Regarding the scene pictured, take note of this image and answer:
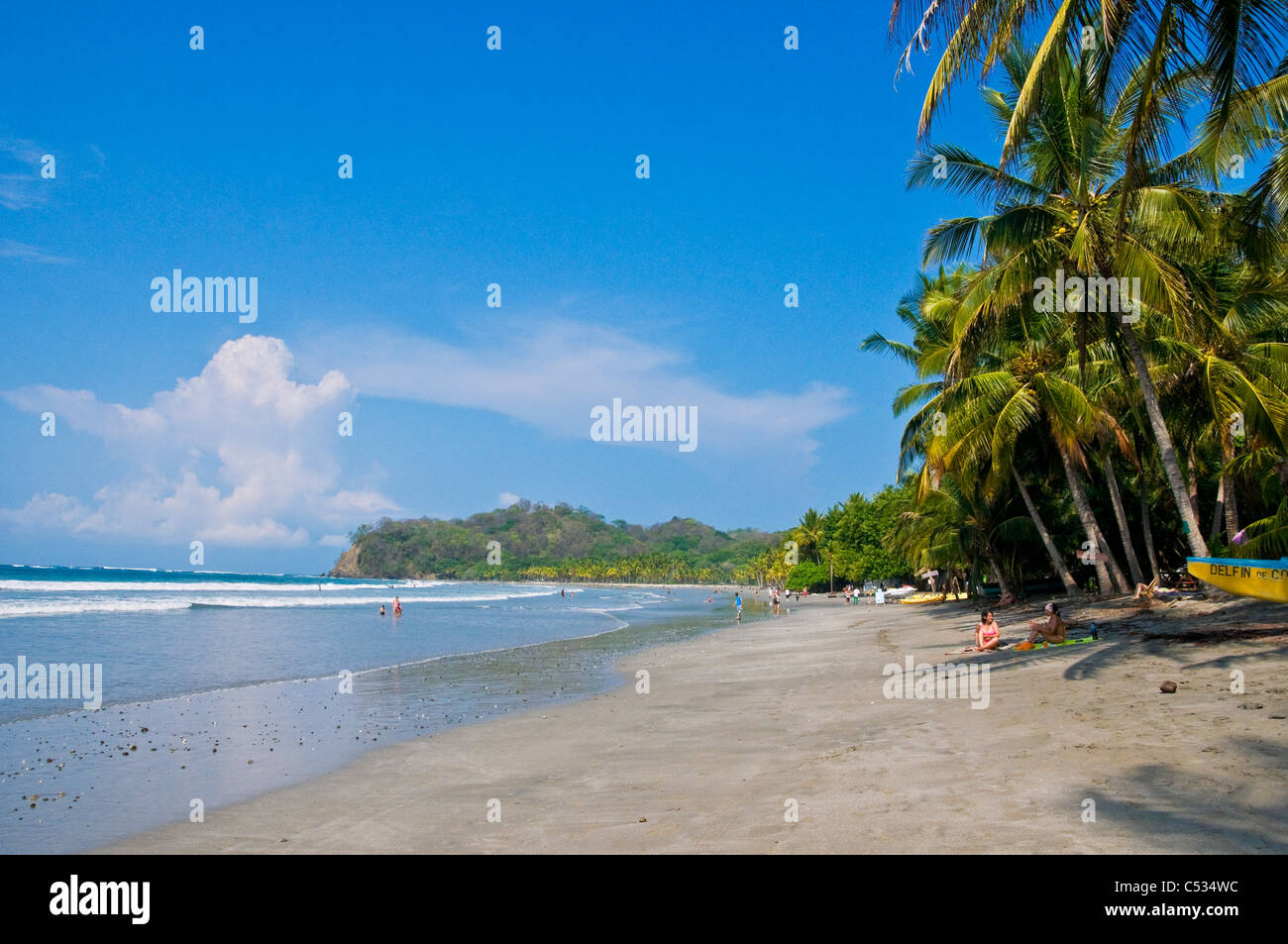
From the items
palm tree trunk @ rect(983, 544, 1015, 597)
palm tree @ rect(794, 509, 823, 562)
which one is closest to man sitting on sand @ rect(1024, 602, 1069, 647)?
palm tree trunk @ rect(983, 544, 1015, 597)

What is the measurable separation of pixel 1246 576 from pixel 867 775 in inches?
415

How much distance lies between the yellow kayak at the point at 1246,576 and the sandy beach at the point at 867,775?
1.45 ft

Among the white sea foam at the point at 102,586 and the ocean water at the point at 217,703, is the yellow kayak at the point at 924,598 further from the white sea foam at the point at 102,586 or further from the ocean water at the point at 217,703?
the white sea foam at the point at 102,586

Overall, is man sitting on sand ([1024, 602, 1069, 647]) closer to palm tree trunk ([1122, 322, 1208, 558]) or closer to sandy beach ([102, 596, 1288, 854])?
sandy beach ([102, 596, 1288, 854])

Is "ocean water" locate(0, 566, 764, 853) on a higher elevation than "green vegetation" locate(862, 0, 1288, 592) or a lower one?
lower

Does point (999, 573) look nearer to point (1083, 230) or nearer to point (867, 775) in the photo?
point (1083, 230)

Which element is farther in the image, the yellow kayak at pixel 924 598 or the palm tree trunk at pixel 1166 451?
the yellow kayak at pixel 924 598

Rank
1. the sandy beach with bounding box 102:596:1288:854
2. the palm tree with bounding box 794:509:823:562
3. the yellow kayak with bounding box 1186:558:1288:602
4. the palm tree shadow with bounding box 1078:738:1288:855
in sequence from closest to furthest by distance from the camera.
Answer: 1. the palm tree shadow with bounding box 1078:738:1288:855
2. the sandy beach with bounding box 102:596:1288:854
3. the yellow kayak with bounding box 1186:558:1288:602
4. the palm tree with bounding box 794:509:823:562

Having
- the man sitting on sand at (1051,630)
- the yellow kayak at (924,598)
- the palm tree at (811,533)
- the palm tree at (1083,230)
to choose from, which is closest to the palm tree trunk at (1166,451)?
the palm tree at (1083,230)

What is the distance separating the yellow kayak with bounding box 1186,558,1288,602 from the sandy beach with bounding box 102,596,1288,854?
442 mm

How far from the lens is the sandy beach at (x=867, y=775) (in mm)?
5703

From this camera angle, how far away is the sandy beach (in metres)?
5.70
